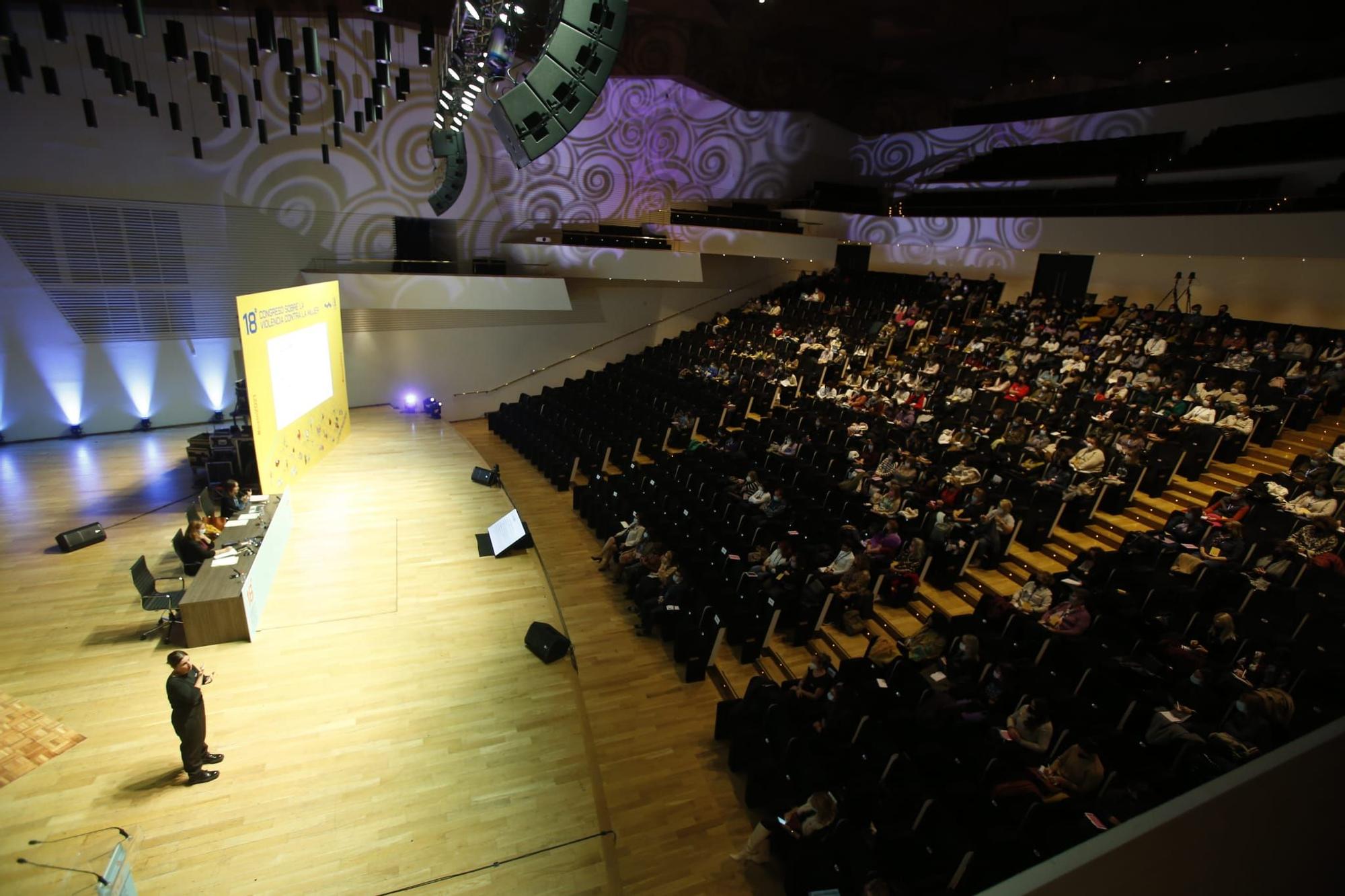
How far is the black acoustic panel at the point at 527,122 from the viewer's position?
3258 millimetres

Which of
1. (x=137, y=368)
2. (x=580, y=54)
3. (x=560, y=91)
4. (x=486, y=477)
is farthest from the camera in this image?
(x=137, y=368)

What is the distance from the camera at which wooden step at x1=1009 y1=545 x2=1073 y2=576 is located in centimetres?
636

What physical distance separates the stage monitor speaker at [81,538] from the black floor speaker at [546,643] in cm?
465

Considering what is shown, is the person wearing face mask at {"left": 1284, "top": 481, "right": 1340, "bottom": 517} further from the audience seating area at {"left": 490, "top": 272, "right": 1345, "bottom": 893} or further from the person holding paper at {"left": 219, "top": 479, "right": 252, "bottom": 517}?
the person holding paper at {"left": 219, "top": 479, "right": 252, "bottom": 517}

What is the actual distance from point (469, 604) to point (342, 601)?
40.9 inches

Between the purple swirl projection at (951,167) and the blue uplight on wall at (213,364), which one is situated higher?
the purple swirl projection at (951,167)

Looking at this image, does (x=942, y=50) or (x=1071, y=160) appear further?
(x=942, y=50)

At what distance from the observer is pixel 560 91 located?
3.17 meters

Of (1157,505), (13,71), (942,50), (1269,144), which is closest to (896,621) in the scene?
(1157,505)

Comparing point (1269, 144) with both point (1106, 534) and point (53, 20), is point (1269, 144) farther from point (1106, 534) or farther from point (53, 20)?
point (53, 20)

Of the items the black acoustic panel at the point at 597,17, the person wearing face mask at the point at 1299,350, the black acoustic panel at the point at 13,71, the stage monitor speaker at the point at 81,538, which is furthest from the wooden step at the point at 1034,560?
the black acoustic panel at the point at 13,71

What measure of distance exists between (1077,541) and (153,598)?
8.39 metres

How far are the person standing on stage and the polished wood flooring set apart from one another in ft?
0.31

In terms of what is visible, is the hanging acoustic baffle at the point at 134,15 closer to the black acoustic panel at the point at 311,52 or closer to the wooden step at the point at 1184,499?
the black acoustic panel at the point at 311,52
